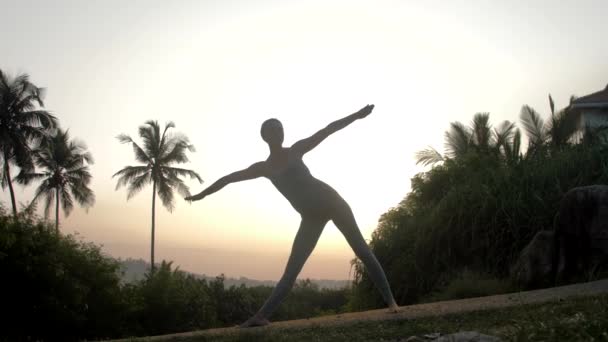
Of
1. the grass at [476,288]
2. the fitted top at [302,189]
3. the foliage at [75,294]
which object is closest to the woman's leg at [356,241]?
the fitted top at [302,189]

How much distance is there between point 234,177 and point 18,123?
33.5 m

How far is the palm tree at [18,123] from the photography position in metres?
36.9

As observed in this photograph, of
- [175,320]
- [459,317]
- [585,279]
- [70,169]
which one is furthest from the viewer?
[70,169]

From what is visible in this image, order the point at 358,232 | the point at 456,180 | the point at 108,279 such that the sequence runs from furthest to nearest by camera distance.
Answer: the point at 108,279, the point at 456,180, the point at 358,232

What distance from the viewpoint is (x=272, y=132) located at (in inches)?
305

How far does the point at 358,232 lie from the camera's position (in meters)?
7.87

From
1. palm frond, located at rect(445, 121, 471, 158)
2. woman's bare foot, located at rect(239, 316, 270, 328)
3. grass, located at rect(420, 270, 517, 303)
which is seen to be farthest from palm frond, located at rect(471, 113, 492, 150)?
woman's bare foot, located at rect(239, 316, 270, 328)

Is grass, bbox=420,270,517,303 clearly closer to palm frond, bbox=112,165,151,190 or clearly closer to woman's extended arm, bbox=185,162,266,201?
woman's extended arm, bbox=185,162,266,201

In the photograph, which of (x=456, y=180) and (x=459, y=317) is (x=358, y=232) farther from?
(x=456, y=180)

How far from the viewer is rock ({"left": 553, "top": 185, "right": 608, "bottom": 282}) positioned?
10.8 metres

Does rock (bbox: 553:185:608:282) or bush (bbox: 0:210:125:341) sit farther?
bush (bbox: 0:210:125:341)

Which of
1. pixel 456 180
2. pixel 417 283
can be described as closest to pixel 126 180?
pixel 456 180

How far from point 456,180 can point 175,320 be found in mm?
13925

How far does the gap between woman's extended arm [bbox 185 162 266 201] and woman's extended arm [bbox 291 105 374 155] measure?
48 cm
